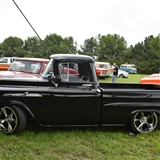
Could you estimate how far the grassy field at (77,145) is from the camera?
347cm

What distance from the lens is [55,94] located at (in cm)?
416

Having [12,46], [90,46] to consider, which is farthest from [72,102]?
[12,46]

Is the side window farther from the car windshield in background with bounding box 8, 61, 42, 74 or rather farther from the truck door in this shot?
the car windshield in background with bounding box 8, 61, 42, 74

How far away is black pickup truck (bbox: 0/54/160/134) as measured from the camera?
13.4 ft

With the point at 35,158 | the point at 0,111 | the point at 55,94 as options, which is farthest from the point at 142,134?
the point at 0,111

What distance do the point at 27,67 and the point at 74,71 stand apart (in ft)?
14.3

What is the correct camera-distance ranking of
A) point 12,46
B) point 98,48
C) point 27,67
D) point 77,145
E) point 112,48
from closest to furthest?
1. point 77,145
2. point 27,67
3. point 112,48
4. point 98,48
5. point 12,46

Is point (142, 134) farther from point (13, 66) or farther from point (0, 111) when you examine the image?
point (13, 66)

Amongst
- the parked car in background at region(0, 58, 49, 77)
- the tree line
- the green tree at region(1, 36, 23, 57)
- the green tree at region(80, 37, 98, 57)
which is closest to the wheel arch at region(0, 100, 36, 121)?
the parked car in background at region(0, 58, 49, 77)

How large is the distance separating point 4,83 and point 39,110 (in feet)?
A: 2.89

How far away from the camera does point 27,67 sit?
8.34 meters

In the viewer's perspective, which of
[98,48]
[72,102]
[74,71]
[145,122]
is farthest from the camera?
[98,48]

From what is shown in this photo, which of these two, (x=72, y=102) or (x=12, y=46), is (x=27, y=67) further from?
(x=12, y=46)

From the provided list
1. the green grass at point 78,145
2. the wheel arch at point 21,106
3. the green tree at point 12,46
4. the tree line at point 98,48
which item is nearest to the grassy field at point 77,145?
the green grass at point 78,145
